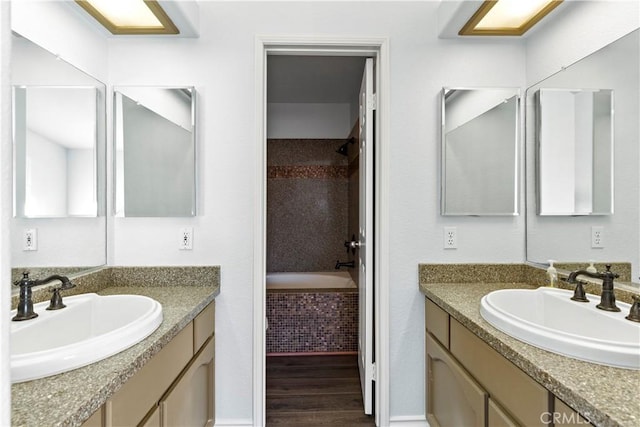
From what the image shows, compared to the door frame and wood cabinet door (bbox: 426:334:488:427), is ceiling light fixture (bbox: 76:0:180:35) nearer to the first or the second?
the door frame

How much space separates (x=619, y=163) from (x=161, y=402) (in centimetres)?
190

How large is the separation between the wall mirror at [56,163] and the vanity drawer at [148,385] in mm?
592

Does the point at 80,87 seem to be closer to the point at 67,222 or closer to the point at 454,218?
the point at 67,222

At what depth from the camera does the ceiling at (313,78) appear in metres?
2.78

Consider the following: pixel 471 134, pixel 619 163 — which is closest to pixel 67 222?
pixel 471 134

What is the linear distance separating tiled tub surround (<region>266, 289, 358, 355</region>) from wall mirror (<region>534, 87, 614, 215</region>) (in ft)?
5.54

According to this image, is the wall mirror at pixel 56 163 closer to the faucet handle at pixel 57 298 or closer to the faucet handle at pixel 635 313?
the faucet handle at pixel 57 298

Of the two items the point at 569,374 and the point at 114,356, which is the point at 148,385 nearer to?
the point at 114,356

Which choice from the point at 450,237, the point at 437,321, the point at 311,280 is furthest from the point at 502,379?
the point at 311,280

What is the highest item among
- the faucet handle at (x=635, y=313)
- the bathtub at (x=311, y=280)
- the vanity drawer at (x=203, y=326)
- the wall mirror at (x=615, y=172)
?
the wall mirror at (x=615, y=172)

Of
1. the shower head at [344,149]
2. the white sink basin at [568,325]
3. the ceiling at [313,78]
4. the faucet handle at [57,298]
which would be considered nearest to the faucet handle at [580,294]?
the white sink basin at [568,325]

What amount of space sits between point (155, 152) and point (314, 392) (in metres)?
1.81

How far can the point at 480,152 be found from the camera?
1.82m

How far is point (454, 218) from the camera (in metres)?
1.85
